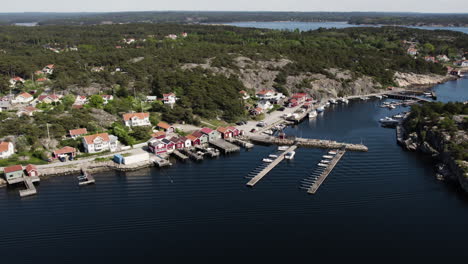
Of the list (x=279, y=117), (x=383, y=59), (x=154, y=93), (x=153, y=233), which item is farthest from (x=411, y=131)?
(x=383, y=59)

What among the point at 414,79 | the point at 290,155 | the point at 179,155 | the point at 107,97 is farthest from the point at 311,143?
the point at 414,79

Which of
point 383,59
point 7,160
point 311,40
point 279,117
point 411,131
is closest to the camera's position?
point 7,160

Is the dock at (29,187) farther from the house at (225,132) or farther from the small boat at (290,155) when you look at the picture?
the small boat at (290,155)

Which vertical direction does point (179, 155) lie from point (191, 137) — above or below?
below

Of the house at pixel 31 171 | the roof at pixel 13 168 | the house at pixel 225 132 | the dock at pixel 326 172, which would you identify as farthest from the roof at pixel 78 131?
the dock at pixel 326 172

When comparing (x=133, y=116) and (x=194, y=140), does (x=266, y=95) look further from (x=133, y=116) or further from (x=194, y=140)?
(x=133, y=116)

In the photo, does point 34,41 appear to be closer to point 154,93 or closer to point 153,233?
point 154,93
